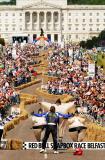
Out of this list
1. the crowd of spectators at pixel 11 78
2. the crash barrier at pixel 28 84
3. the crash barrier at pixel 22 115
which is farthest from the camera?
the crash barrier at pixel 28 84

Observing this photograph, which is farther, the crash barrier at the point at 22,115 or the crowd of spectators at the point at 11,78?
the crowd of spectators at the point at 11,78

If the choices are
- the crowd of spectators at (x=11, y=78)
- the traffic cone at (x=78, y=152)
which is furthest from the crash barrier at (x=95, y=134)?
the crowd of spectators at (x=11, y=78)

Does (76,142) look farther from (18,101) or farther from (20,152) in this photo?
(18,101)

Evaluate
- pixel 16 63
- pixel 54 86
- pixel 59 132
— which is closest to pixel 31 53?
pixel 16 63

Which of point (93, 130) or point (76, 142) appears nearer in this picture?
point (76, 142)

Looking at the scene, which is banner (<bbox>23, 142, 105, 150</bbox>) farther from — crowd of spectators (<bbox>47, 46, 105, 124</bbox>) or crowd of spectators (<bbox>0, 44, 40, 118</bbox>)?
crowd of spectators (<bbox>0, 44, 40, 118</bbox>)

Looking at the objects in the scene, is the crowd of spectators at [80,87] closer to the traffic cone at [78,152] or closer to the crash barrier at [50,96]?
the crash barrier at [50,96]

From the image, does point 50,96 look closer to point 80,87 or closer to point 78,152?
point 80,87

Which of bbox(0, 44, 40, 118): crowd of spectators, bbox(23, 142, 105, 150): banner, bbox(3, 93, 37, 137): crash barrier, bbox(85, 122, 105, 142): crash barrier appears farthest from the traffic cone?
bbox(0, 44, 40, 118): crowd of spectators

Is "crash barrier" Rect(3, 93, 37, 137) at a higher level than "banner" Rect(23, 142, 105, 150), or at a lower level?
lower

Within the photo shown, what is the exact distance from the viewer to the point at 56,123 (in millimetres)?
23766

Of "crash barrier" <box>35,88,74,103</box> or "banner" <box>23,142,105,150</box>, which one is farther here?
"crash barrier" <box>35,88,74,103</box>

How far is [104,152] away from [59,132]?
6.23ft

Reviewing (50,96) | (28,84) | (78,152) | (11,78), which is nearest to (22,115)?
(78,152)
